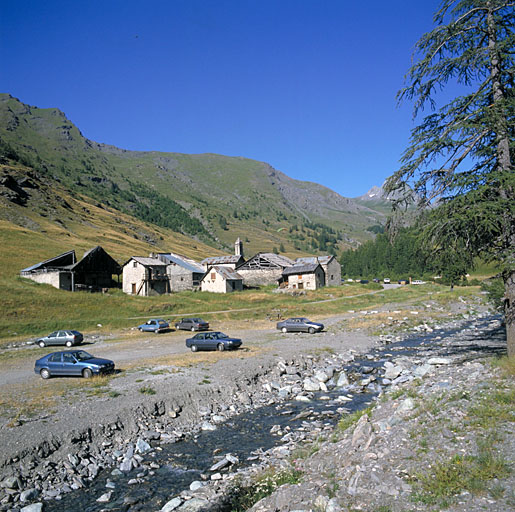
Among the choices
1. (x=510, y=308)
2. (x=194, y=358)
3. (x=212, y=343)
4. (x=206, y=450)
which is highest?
(x=510, y=308)

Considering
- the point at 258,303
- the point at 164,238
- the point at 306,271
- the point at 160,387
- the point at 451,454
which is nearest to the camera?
the point at 451,454

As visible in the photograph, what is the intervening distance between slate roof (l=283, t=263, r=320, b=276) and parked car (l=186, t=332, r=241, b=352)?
49.9 meters

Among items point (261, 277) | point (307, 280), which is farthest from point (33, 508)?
point (261, 277)

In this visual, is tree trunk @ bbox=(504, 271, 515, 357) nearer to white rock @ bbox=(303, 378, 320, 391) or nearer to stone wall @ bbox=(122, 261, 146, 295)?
white rock @ bbox=(303, 378, 320, 391)

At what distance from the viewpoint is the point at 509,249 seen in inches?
517

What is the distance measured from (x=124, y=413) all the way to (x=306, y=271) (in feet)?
215

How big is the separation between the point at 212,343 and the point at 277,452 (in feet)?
60.3

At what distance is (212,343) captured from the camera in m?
32.0

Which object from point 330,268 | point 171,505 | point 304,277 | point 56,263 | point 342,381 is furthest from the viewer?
point 330,268

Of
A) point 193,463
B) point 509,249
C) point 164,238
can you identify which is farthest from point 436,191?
point 164,238

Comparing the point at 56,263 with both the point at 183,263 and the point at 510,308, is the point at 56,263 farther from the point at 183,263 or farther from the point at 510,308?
the point at 510,308

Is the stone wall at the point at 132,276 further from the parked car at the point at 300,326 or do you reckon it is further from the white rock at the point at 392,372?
the white rock at the point at 392,372

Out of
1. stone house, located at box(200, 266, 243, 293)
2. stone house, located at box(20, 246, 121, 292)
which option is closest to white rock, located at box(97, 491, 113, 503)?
stone house, located at box(20, 246, 121, 292)

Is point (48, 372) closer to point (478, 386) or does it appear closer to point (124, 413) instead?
point (124, 413)
